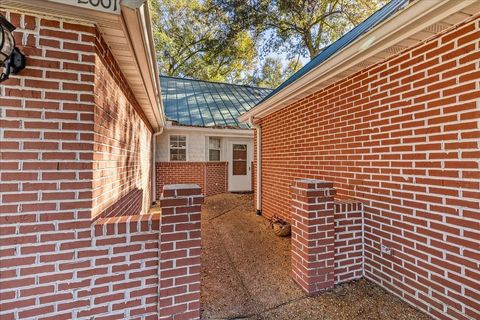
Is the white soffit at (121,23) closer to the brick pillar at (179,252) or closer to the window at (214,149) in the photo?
the brick pillar at (179,252)

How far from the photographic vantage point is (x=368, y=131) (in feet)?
9.67

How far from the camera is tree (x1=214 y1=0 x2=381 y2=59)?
1172 cm

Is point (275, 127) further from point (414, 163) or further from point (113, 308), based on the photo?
point (113, 308)

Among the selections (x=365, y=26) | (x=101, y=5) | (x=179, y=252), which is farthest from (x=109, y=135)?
(x=365, y=26)

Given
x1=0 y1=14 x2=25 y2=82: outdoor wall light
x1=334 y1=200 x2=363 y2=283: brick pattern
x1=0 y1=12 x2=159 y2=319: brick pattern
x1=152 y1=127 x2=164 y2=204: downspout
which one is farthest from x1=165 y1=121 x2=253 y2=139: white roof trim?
x1=334 y1=200 x2=363 y2=283: brick pattern

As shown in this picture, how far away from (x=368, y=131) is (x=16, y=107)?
3.60 m

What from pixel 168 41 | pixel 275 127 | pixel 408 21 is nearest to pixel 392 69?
pixel 408 21

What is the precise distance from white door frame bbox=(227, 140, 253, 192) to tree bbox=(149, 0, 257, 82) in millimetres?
7912

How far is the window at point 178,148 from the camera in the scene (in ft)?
28.4

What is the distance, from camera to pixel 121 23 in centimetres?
192

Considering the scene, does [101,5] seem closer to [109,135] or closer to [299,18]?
[109,135]

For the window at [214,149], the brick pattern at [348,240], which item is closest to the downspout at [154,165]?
the window at [214,149]

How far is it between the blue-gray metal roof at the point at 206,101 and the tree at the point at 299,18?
327 cm

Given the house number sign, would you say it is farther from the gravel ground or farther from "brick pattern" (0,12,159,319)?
the gravel ground
